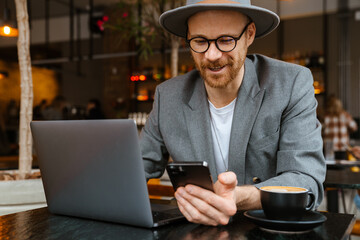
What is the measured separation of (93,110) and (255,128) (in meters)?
7.14

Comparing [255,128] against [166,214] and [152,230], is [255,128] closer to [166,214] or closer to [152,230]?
[166,214]

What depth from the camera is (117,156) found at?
862mm

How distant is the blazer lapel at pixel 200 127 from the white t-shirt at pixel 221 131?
0.16 ft

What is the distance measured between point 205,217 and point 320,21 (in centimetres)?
740

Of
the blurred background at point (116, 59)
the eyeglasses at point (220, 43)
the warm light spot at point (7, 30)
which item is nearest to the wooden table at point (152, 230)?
the eyeglasses at point (220, 43)

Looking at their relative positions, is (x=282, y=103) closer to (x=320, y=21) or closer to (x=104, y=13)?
(x=320, y=21)

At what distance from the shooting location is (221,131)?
1.53 meters

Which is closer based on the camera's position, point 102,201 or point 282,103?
point 102,201

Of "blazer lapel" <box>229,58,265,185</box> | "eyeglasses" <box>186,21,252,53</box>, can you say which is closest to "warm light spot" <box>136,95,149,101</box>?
"blazer lapel" <box>229,58,265,185</box>

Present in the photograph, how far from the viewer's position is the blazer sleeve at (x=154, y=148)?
1.50m

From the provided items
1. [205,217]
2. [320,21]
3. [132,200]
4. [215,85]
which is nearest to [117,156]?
[132,200]

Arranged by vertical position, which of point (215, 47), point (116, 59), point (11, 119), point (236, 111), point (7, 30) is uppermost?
point (116, 59)

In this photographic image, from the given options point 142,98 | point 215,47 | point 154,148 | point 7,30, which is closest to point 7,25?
point 7,30

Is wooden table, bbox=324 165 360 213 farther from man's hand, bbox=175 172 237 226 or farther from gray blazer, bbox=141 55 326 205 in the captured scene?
man's hand, bbox=175 172 237 226
